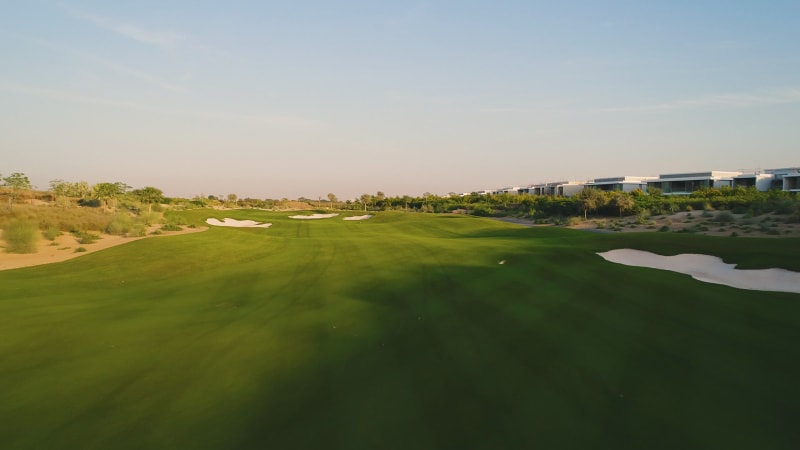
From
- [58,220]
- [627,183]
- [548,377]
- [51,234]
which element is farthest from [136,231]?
[627,183]

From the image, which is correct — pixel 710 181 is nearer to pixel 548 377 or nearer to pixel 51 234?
pixel 548 377

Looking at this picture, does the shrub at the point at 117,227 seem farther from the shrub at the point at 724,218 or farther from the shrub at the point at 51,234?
the shrub at the point at 724,218

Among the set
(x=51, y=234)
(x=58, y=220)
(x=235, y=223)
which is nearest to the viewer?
(x=51, y=234)

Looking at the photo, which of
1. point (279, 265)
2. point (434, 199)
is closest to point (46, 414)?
point (279, 265)

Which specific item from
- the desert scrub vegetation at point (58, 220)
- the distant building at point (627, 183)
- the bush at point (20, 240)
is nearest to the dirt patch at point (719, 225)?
the bush at point (20, 240)

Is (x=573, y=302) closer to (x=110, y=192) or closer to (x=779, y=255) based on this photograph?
(x=779, y=255)
